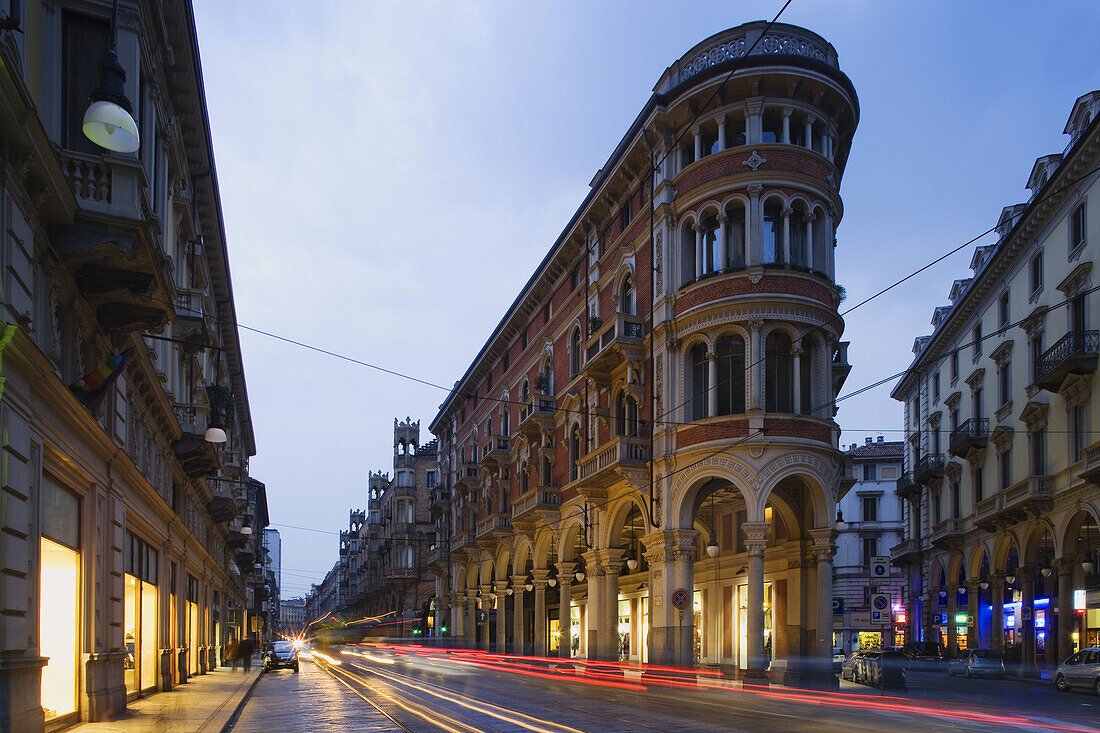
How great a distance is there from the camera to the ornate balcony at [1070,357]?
3309 cm

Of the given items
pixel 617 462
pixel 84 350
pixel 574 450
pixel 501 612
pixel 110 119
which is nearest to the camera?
pixel 110 119

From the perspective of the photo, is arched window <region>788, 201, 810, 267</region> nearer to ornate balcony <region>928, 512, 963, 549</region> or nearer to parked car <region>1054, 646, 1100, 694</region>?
parked car <region>1054, 646, 1100, 694</region>

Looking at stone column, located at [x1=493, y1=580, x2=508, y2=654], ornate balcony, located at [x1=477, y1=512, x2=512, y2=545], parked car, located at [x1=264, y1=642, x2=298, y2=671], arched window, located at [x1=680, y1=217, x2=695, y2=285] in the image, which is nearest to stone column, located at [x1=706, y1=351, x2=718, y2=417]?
arched window, located at [x1=680, y1=217, x2=695, y2=285]

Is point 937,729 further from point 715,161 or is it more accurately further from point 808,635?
point 715,161

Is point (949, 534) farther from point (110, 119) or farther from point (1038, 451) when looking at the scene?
point (110, 119)

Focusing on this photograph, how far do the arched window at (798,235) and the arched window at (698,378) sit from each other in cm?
399

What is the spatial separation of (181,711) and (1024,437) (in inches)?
1336

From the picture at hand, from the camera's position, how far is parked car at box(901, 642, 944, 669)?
1865 inches

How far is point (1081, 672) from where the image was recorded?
30156 mm

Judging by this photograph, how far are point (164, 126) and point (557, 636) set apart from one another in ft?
119

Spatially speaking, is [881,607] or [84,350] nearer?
[84,350]

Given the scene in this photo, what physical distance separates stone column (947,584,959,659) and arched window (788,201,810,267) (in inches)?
1121

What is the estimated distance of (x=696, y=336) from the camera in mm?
31625

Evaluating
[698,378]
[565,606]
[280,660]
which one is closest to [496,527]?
[565,606]
